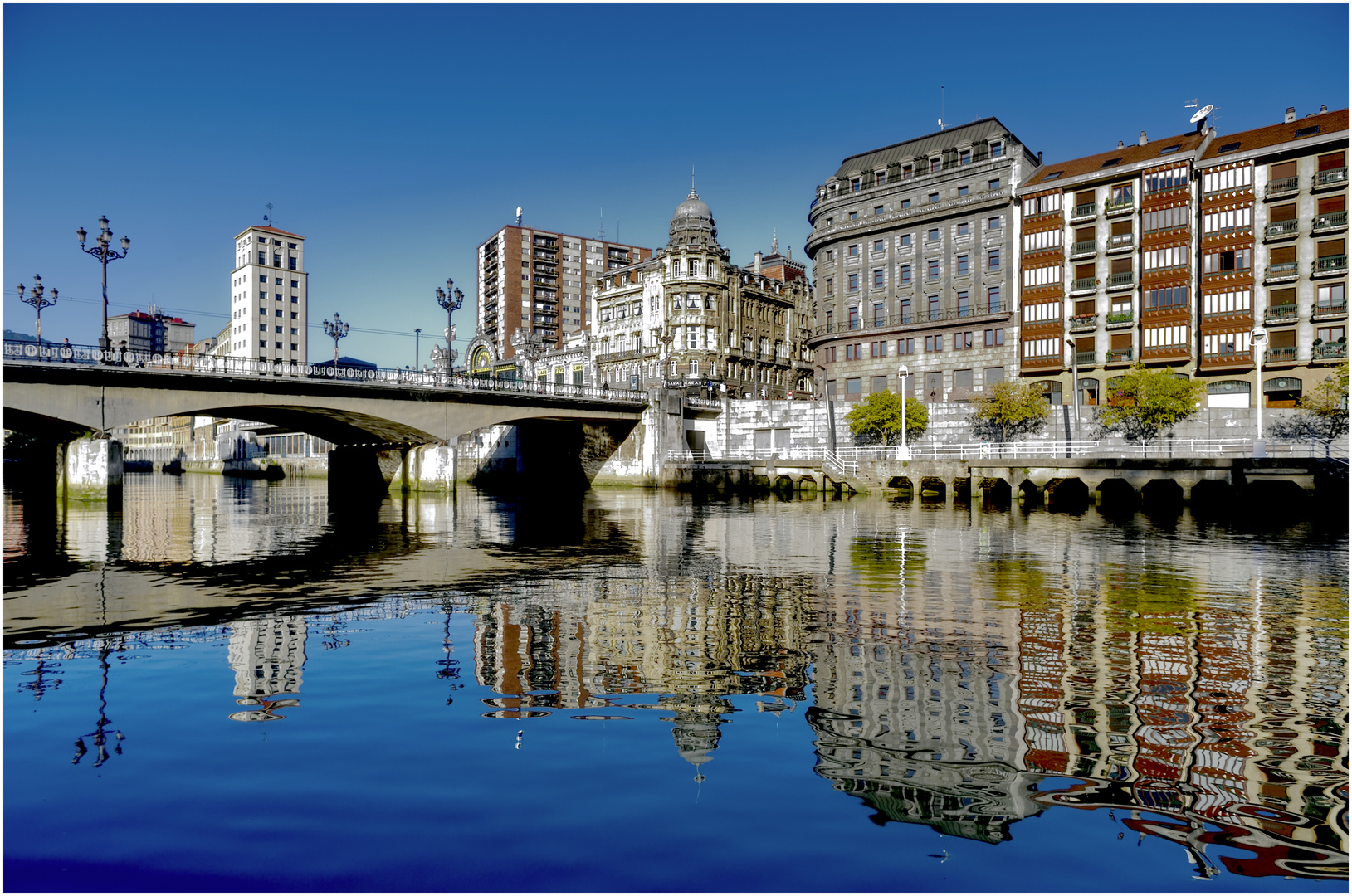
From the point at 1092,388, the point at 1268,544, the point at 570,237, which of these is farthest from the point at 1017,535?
the point at 570,237

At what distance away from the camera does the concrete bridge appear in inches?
1898

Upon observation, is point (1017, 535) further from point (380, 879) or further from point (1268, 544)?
point (380, 879)

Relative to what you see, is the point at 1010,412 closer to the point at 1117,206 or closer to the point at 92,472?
the point at 1117,206

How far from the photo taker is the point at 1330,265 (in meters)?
60.6

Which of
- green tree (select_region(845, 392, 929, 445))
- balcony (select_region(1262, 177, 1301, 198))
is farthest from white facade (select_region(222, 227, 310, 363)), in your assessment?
balcony (select_region(1262, 177, 1301, 198))

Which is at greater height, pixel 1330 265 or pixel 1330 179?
pixel 1330 179

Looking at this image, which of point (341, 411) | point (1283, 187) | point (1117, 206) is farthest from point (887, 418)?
point (341, 411)

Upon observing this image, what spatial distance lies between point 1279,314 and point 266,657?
235 ft

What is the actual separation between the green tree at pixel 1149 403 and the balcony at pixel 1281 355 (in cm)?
481

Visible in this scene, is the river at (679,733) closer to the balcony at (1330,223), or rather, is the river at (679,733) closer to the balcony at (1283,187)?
the balcony at (1330,223)

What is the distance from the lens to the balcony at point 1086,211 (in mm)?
70125

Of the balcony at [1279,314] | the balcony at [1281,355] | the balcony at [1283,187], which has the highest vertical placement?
the balcony at [1283,187]

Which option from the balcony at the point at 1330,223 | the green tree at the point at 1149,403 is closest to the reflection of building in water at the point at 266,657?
the green tree at the point at 1149,403

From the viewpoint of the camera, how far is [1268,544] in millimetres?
27859
